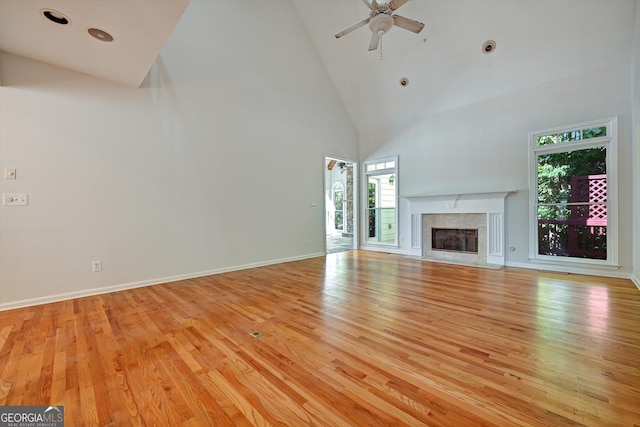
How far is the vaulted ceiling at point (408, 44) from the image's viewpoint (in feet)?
7.63

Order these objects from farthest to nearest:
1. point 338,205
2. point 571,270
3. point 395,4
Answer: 1. point 338,205
2. point 571,270
3. point 395,4

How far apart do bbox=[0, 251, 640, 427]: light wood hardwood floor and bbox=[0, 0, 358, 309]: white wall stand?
64 cm

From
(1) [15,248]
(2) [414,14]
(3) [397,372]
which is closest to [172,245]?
(1) [15,248]

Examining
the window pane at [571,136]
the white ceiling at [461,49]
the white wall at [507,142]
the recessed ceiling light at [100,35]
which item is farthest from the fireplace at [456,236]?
the recessed ceiling light at [100,35]

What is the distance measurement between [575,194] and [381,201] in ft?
11.6

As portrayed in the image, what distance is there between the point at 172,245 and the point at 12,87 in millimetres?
2416

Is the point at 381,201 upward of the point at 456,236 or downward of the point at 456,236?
upward

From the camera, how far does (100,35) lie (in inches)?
98.0

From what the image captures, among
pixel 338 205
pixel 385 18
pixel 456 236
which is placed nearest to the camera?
pixel 385 18

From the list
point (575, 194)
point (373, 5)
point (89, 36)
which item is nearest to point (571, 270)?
point (575, 194)

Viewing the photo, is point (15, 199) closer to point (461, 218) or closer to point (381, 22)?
point (381, 22)

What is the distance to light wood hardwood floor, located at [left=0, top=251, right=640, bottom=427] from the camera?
1.34m

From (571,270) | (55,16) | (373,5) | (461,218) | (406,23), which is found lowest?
(571,270)

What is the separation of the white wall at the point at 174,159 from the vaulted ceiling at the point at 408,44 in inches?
17.8
